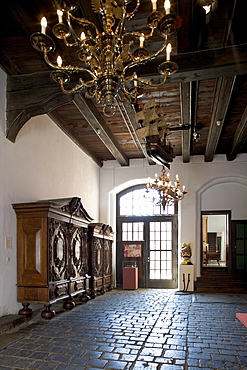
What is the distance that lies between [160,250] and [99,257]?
3.13 m

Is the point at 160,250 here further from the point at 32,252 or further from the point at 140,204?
the point at 32,252

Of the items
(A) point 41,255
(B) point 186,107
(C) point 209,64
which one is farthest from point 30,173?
(C) point 209,64

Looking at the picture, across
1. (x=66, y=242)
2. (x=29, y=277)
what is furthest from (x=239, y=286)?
(x=29, y=277)

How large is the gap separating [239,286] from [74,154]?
6343 millimetres

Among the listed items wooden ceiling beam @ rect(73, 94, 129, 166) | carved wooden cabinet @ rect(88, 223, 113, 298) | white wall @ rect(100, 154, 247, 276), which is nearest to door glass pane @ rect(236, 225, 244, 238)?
white wall @ rect(100, 154, 247, 276)

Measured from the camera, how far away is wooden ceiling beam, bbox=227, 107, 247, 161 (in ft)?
25.0

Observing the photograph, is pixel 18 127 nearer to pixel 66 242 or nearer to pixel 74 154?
pixel 66 242

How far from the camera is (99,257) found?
912 centimetres

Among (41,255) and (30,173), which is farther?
(30,173)

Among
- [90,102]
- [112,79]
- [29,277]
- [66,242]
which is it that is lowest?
[29,277]

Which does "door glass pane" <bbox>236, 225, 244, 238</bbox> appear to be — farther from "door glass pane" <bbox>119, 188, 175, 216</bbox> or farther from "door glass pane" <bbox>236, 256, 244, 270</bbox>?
"door glass pane" <bbox>119, 188, 175, 216</bbox>

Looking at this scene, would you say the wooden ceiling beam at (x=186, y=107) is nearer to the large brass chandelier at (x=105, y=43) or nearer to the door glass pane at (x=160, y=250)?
the large brass chandelier at (x=105, y=43)

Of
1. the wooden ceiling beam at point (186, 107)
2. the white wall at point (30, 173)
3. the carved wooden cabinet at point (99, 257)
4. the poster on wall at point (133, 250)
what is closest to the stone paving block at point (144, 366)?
the white wall at point (30, 173)

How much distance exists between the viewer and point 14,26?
15.6ft
